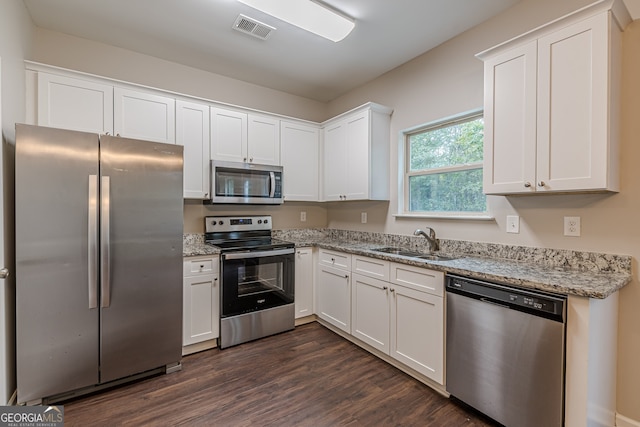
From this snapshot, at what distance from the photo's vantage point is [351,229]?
3.74m

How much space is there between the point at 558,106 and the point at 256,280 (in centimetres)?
274

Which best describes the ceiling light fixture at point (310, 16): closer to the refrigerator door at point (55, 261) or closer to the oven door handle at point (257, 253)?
the refrigerator door at point (55, 261)

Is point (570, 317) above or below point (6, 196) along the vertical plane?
below

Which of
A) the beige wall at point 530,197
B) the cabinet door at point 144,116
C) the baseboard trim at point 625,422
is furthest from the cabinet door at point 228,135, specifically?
the baseboard trim at point 625,422

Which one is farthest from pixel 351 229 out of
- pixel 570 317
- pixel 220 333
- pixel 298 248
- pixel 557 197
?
pixel 570 317

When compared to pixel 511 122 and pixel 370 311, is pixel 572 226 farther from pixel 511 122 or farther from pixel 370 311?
pixel 370 311

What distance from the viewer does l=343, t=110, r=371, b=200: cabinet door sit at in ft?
10.0

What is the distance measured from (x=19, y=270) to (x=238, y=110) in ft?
7.28

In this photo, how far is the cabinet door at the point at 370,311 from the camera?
2.48 m

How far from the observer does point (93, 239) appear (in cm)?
200

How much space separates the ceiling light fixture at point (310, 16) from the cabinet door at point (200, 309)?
7.33 ft

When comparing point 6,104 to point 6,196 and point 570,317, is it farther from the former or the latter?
point 570,317

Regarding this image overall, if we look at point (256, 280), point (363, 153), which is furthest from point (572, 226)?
point (256, 280)

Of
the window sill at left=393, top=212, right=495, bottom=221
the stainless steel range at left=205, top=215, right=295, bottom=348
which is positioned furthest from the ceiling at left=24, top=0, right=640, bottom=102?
the stainless steel range at left=205, top=215, right=295, bottom=348
